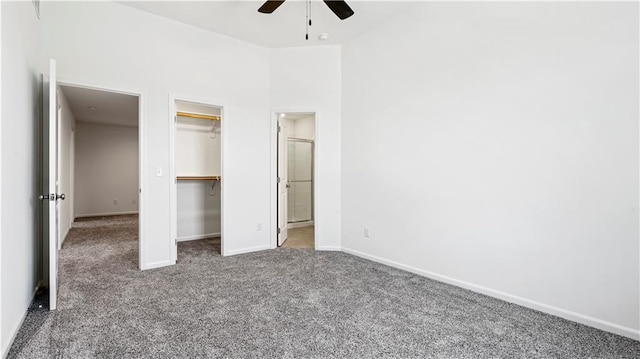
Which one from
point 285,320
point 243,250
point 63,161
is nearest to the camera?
point 285,320

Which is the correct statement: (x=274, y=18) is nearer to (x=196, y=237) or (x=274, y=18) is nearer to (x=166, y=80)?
(x=166, y=80)

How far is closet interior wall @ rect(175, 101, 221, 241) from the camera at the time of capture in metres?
4.75

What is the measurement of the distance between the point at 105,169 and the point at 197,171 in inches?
164

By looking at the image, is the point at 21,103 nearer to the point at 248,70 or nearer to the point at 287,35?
the point at 248,70

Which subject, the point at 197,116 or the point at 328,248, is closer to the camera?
the point at 328,248

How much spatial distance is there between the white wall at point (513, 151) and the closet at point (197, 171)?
2689 mm

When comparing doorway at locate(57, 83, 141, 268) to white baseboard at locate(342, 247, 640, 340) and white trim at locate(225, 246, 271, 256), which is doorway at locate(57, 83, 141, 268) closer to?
white trim at locate(225, 246, 271, 256)

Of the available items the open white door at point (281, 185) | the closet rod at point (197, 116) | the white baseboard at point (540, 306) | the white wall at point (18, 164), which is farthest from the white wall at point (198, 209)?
the white baseboard at point (540, 306)

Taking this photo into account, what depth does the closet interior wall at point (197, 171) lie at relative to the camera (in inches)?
187

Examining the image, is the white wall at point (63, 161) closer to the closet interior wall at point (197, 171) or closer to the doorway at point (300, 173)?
the closet interior wall at point (197, 171)

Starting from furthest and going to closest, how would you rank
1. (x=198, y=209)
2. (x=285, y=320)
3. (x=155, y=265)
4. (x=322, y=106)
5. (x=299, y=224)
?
(x=299, y=224) → (x=198, y=209) → (x=322, y=106) → (x=155, y=265) → (x=285, y=320)

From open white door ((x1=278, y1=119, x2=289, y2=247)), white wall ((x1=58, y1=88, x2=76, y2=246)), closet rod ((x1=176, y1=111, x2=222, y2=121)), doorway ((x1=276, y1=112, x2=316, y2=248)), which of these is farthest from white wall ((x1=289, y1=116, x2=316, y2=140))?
white wall ((x1=58, y1=88, x2=76, y2=246))

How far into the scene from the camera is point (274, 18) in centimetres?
343

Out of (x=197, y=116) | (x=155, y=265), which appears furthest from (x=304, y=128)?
(x=155, y=265)
